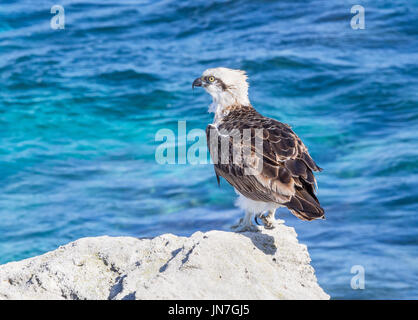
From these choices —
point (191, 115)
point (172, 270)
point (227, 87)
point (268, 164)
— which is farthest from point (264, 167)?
point (191, 115)

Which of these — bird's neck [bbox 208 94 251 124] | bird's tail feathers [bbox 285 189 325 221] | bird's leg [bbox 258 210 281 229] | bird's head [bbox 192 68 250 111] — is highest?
bird's head [bbox 192 68 250 111]

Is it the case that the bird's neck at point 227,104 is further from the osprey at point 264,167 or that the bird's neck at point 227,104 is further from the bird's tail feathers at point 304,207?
the bird's tail feathers at point 304,207

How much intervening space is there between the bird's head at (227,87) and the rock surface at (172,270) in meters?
2.24

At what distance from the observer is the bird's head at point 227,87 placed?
8336 millimetres

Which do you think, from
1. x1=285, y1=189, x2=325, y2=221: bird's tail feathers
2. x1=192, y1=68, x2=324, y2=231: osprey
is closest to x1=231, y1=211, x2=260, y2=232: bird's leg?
x1=192, y1=68, x2=324, y2=231: osprey

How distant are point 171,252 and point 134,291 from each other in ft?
3.08

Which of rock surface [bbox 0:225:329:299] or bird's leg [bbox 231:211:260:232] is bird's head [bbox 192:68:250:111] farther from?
rock surface [bbox 0:225:329:299]

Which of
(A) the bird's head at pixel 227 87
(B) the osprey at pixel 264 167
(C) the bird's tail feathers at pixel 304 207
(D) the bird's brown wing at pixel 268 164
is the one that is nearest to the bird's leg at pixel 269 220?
(B) the osprey at pixel 264 167

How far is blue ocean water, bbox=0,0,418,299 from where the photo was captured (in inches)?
521

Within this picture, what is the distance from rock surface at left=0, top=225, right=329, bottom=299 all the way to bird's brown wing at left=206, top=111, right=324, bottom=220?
41 centimetres

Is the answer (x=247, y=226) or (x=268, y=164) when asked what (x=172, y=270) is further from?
(x=268, y=164)

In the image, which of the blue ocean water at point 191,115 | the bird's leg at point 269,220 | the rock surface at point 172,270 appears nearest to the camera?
the rock surface at point 172,270
